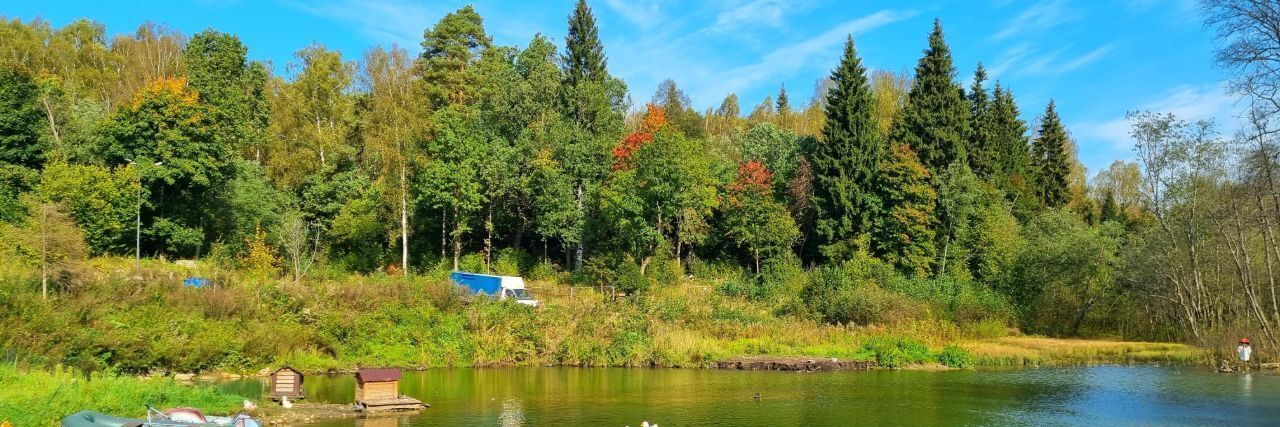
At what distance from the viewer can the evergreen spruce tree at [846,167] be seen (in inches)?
2076

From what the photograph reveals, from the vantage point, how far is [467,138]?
170 feet

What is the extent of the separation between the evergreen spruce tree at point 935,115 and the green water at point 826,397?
22385mm

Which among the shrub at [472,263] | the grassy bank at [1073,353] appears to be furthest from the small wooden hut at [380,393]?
the shrub at [472,263]

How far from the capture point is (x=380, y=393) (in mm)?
23422

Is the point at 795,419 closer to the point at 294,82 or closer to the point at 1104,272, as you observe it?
the point at 1104,272

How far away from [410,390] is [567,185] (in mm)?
26859

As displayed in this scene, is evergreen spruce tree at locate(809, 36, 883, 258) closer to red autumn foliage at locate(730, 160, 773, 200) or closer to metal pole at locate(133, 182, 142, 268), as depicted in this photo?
red autumn foliage at locate(730, 160, 773, 200)

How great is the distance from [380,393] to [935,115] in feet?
145

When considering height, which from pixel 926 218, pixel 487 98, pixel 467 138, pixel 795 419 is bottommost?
pixel 795 419

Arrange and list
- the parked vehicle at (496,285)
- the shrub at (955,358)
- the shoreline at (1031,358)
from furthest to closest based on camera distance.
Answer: the parked vehicle at (496,285) < the shrub at (955,358) < the shoreline at (1031,358)

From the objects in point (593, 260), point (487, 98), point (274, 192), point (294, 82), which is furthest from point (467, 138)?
point (294, 82)

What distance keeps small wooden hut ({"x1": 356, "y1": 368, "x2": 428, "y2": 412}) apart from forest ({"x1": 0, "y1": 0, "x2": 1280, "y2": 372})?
10.4m

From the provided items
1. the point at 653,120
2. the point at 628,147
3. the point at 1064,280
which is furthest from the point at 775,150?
the point at 1064,280

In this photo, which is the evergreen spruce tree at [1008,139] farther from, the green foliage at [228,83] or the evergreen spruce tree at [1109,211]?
the green foliage at [228,83]
